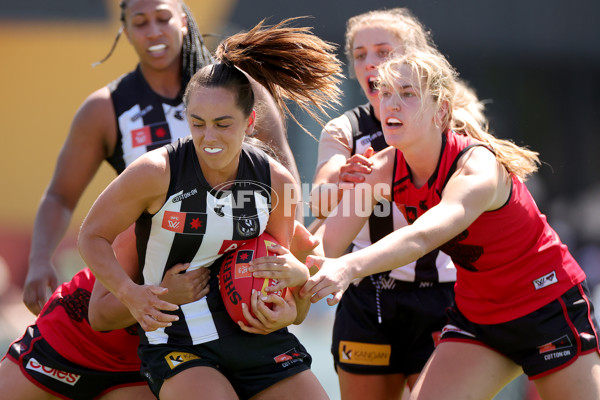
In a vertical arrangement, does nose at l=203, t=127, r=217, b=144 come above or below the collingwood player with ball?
above

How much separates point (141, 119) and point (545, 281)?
81.5 inches

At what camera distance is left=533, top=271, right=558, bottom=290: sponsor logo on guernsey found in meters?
3.16

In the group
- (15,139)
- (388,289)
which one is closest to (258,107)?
(388,289)

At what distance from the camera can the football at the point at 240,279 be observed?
2768mm

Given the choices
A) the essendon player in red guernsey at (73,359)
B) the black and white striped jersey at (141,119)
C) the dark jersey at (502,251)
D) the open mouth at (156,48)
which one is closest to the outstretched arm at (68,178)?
the black and white striped jersey at (141,119)

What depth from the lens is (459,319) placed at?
3.32 metres

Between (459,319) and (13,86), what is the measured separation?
829 cm

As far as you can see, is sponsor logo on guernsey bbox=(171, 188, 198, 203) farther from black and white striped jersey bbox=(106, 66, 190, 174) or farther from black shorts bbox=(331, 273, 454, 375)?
black shorts bbox=(331, 273, 454, 375)

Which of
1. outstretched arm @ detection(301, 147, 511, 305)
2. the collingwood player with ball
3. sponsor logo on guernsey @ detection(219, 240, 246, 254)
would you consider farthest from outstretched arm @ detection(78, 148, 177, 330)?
outstretched arm @ detection(301, 147, 511, 305)

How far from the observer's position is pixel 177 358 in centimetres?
277

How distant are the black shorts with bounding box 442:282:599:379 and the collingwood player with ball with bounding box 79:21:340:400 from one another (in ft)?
2.70

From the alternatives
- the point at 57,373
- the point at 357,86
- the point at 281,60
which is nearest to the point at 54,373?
the point at 57,373

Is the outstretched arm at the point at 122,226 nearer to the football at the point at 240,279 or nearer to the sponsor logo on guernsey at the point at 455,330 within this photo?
the football at the point at 240,279

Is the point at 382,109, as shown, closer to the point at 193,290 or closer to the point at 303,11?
the point at 193,290
